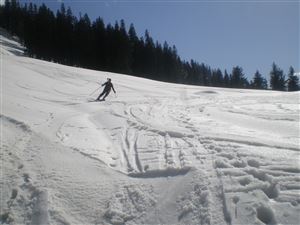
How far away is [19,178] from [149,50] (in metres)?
57.8

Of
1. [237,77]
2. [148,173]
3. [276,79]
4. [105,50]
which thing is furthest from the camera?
[237,77]

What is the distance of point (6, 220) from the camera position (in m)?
4.18

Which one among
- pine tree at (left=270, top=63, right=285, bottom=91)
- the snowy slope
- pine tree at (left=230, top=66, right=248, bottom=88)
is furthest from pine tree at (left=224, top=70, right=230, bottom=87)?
the snowy slope

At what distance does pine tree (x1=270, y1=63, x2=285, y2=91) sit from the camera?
206 ft

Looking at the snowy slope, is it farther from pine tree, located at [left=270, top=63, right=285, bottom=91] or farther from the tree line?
pine tree, located at [left=270, top=63, right=285, bottom=91]

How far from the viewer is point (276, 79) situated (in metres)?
63.2

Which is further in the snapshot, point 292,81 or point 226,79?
point 226,79

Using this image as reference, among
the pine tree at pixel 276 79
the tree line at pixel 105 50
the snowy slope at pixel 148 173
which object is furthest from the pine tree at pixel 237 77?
the snowy slope at pixel 148 173

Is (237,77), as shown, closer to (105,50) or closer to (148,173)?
(105,50)

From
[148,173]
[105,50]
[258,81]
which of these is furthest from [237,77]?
[148,173]

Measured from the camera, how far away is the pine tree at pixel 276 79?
6275 cm

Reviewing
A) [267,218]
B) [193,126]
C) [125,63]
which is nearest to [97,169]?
[267,218]

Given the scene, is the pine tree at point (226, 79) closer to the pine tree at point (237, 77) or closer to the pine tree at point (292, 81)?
the pine tree at point (237, 77)

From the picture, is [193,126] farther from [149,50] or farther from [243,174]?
[149,50]
